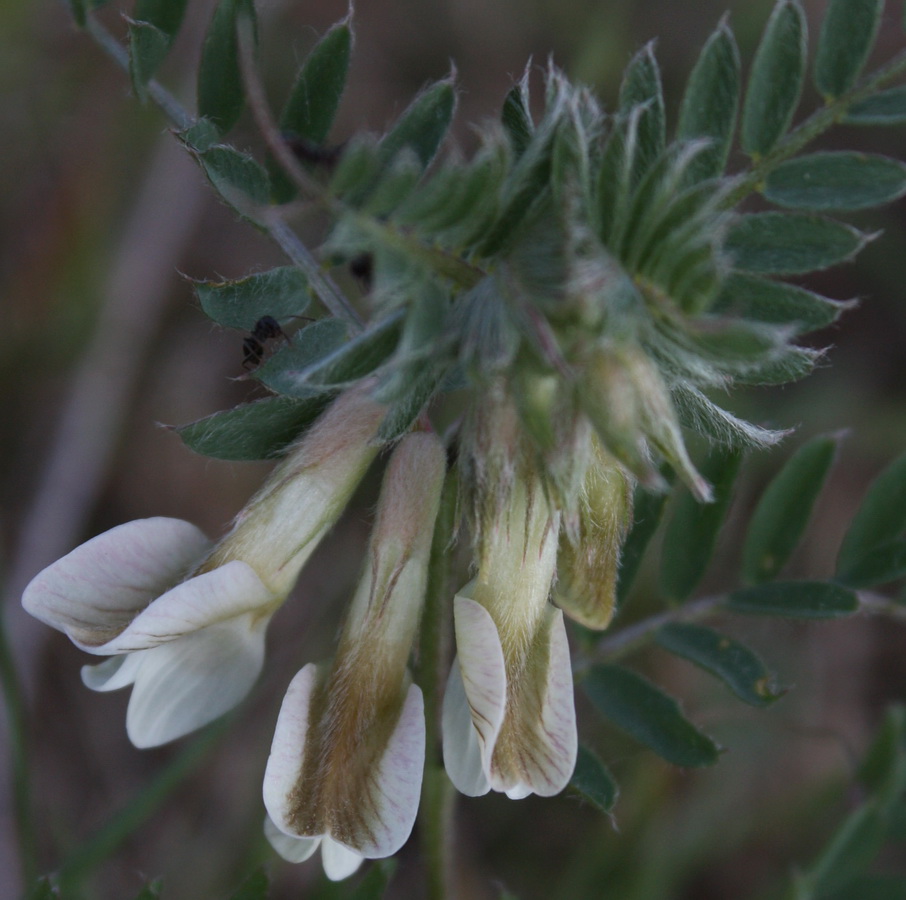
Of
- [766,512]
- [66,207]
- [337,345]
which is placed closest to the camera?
[337,345]

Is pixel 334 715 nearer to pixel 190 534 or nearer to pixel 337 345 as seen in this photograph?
pixel 190 534

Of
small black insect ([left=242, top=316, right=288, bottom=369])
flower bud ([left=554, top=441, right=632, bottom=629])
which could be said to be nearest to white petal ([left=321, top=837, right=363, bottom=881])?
flower bud ([left=554, top=441, right=632, bottom=629])

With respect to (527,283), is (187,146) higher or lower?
higher

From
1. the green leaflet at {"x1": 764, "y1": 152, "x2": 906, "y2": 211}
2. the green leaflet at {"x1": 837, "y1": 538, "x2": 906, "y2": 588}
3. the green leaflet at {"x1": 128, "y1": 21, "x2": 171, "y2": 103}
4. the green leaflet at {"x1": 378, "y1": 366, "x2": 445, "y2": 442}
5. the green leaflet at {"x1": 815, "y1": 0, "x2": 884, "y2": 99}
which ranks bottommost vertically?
the green leaflet at {"x1": 837, "y1": 538, "x2": 906, "y2": 588}

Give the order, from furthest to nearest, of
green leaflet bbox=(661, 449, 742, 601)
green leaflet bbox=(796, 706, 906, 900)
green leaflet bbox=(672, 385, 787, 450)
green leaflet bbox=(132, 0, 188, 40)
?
1. green leaflet bbox=(796, 706, 906, 900)
2. green leaflet bbox=(661, 449, 742, 601)
3. green leaflet bbox=(132, 0, 188, 40)
4. green leaflet bbox=(672, 385, 787, 450)

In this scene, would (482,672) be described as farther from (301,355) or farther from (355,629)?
(301,355)

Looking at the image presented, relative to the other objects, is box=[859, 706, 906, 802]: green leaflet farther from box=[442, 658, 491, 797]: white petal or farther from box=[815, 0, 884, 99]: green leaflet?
box=[815, 0, 884, 99]: green leaflet

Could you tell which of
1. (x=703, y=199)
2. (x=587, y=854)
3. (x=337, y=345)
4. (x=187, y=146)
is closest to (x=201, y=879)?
(x=587, y=854)
